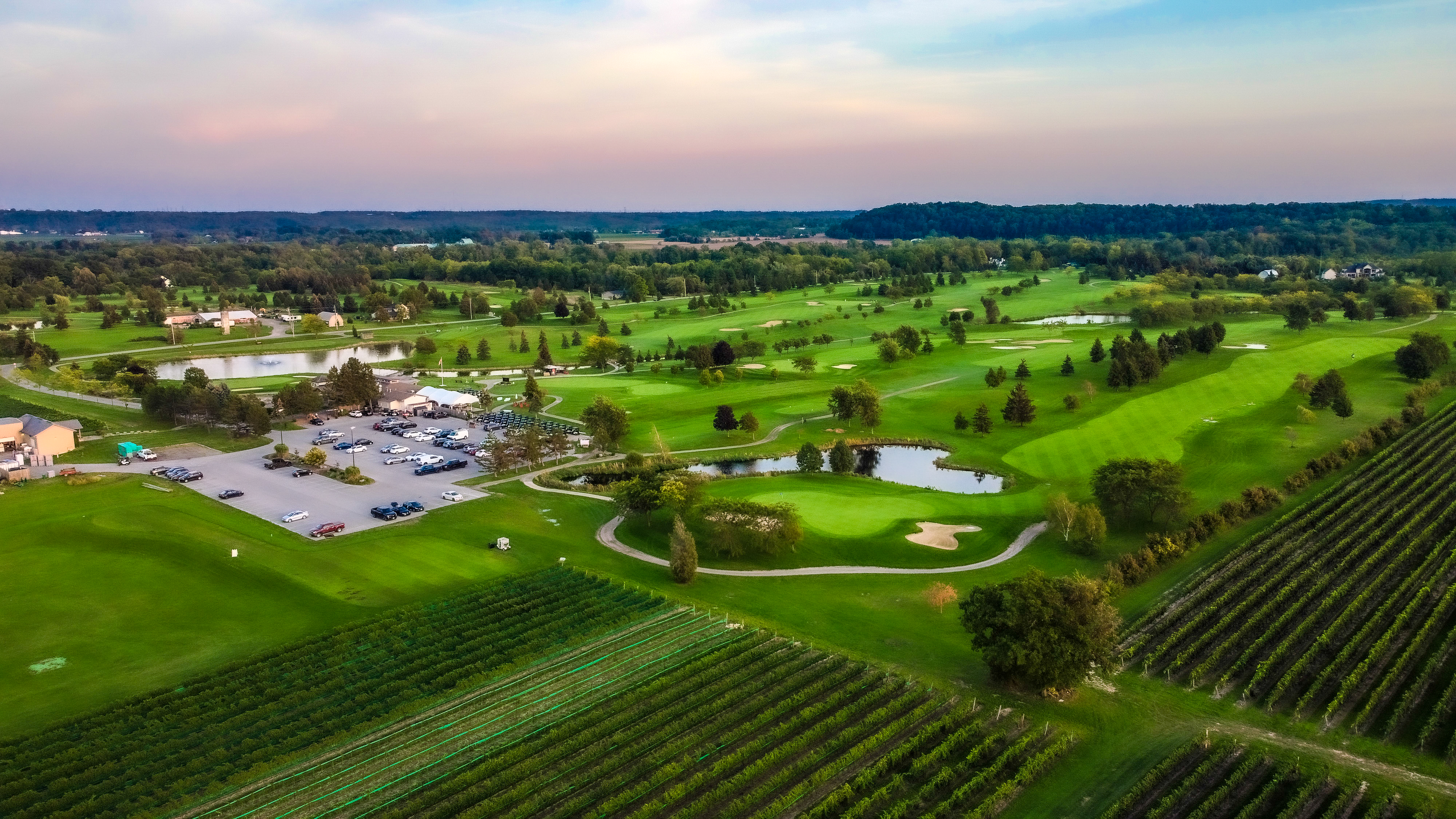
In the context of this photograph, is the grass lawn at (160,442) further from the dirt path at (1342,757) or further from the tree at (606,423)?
the dirt path at (1342,757)

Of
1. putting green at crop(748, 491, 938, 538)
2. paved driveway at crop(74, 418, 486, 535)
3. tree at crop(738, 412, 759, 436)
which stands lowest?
putting green at crop(748, 491, 938, 538)

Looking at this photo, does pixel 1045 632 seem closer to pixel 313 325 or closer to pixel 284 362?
pixel 284 362

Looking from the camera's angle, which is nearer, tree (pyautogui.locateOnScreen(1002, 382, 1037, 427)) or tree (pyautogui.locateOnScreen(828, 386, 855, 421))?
tree (pyautogui.locateOnScreen(1002, 382, 1037, 427))

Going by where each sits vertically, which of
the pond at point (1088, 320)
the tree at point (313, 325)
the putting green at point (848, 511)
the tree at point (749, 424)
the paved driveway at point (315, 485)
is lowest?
the putting green at point (848, 511)

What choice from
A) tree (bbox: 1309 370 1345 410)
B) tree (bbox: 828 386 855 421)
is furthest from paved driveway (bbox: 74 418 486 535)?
tree (bbox: 1309 370 1345 410)

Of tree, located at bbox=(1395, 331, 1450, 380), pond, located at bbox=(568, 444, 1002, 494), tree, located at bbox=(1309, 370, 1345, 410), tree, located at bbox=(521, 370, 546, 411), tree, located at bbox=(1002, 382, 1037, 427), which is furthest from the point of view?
tree, located at bbox=(1395, 331, 1450, 380)

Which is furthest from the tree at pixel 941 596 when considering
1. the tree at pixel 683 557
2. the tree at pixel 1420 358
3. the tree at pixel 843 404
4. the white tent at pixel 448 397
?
the tree at pixel 1420 358

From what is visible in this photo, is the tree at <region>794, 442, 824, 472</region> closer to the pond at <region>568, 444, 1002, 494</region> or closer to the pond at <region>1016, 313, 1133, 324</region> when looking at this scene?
the pond at <region>568, 444, 1002, 494</region>
